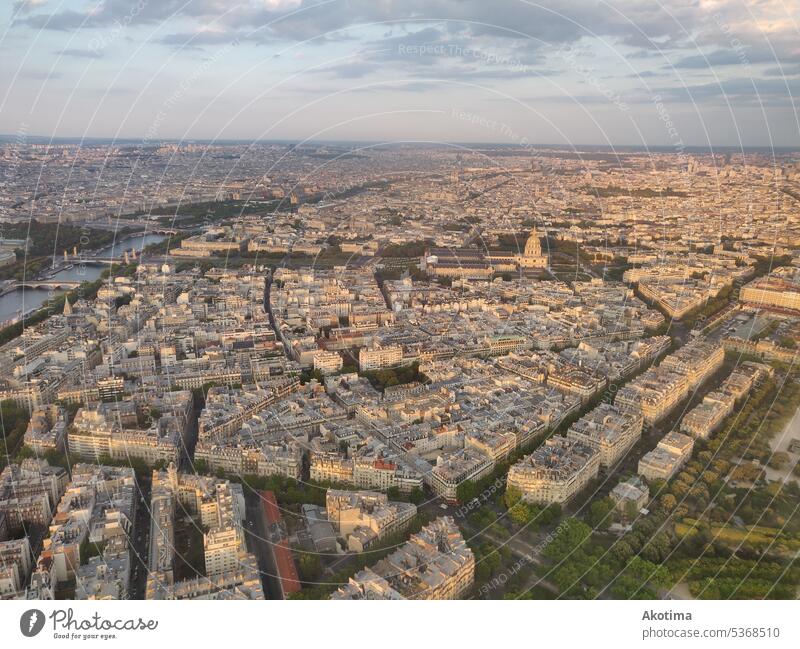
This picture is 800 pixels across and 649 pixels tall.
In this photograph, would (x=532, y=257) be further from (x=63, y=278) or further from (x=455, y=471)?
(x=63, y=278)

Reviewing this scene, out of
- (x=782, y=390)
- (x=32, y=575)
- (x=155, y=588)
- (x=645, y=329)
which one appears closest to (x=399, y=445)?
(x=155, y=588)

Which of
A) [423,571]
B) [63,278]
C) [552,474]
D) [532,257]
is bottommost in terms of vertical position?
A: [423,571]

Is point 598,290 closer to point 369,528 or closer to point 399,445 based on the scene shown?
point 399,445

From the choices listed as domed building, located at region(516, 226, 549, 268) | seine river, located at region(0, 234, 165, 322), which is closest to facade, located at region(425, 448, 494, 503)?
seine river, located at region(0, 234, 165, 322)

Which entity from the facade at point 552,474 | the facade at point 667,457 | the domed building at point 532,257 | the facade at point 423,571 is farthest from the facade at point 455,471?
the domed building at point 532,257
